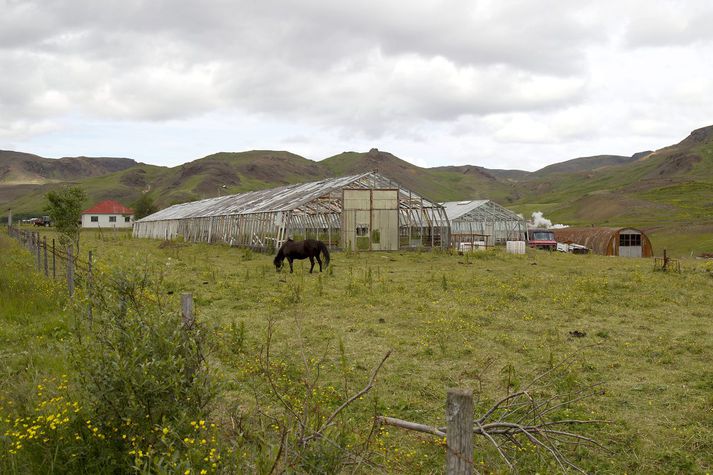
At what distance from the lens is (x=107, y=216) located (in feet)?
344

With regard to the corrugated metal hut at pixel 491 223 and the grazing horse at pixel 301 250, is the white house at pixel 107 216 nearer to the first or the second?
the corrugated metal hut at pixel 491 223

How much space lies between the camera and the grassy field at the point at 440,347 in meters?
6.24

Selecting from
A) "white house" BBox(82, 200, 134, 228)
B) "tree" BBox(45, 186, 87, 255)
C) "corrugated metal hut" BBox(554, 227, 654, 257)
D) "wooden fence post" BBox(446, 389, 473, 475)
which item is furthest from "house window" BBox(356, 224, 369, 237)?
"white house" BBox(82, 200, 134, 228)

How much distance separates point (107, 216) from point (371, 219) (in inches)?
3325

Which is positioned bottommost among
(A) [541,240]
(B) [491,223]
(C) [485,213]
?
(A) [541,240]

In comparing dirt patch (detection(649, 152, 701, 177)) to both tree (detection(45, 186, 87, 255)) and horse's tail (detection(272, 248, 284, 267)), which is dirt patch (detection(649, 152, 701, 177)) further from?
tree (detection(45, 186, 87, 255))

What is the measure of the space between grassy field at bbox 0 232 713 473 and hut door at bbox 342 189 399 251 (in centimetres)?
1567

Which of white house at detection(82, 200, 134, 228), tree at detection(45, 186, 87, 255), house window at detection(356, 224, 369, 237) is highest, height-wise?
white house at detection(82, 200, 134, 228)

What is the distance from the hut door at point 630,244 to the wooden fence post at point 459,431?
143 feet

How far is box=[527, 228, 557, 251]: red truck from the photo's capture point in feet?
153

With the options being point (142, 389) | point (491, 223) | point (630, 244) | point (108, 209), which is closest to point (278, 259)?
point (142, 389)

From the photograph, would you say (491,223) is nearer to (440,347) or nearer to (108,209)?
(440,347)

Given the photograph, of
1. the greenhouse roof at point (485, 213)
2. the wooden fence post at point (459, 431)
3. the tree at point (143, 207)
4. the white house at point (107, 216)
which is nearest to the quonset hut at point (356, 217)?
the greenhouse roof at point (485, 213)

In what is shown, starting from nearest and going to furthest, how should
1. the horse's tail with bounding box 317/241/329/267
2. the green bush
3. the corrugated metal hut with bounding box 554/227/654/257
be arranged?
the green bush, the horse's tail with bounding box 317/241/329/267, the corrugated metal hut with bounding box 554/227/654/257
